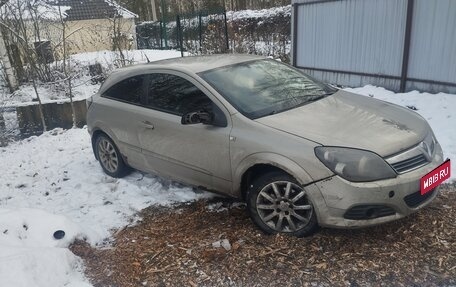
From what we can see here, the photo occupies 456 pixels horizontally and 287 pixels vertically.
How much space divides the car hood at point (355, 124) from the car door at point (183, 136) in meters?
0.53

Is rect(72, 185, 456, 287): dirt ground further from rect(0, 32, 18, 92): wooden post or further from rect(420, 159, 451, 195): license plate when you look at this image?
rect(0, 32, 18, 92): wooden post

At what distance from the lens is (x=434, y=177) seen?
340 cm

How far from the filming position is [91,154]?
6.70 m

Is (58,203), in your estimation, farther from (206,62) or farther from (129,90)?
(206,62)

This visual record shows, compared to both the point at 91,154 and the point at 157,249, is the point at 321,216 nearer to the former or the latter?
the point at 157,249

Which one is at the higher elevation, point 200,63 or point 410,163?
point 200,63

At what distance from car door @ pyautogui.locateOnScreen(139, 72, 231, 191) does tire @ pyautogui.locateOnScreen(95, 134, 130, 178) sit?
0.73 m

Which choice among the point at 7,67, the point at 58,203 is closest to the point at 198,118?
the point at 58,203

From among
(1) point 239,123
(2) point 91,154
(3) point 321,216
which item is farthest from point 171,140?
(2) point 91,154

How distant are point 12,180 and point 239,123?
3.93 metres

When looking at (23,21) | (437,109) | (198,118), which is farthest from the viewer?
(23,21)

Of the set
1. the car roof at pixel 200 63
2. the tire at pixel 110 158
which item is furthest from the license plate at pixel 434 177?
the tire at pixel 110 158

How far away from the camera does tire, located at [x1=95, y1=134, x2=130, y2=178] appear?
533 centimetres

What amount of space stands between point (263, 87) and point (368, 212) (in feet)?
5.37
